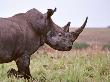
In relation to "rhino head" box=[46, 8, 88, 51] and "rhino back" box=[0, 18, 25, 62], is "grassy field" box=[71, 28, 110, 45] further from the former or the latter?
"rhino back" box=[0, 18, 25, 62]

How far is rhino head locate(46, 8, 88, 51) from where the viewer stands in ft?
36.4

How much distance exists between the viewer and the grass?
11.5 m

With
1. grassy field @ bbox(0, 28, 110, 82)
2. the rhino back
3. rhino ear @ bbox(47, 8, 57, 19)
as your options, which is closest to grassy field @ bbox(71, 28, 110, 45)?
grassy field @ bbox(0, 28, 110, 82)

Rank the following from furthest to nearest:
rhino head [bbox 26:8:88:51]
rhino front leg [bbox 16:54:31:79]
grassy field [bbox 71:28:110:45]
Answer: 1. grassy field [bbox 71:28:110:45]
2. rhino head [bbox 26:8:88:51]
3. rhino front leg [bbox 16:54:31:79]

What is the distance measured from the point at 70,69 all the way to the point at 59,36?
4.31 ft

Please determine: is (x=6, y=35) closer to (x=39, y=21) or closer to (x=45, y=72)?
(x=39, y=21)

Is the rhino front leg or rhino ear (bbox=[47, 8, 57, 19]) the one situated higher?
rhino ear (bbox=[47, 8, 57, 19])

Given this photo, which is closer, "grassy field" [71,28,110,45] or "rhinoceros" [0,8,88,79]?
"rhinoceros" [0,8,88,79]

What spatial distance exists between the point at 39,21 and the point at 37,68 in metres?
2.48

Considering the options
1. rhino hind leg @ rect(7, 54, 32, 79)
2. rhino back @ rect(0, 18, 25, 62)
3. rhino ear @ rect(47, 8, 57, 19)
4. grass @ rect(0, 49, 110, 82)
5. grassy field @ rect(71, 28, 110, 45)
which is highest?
rhino ear @ rect(47, 8, 57, 19)

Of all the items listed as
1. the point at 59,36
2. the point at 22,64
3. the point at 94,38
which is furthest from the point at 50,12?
the point at 94,38

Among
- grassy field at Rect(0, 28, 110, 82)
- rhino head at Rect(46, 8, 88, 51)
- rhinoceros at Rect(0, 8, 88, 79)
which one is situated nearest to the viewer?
rhinoceros at Rect(0, 8, 88, 79)

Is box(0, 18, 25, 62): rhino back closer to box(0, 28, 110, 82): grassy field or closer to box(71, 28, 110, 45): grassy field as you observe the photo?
box(0, 28, 110, 82): grassy field

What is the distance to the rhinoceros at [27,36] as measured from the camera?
997 cm
